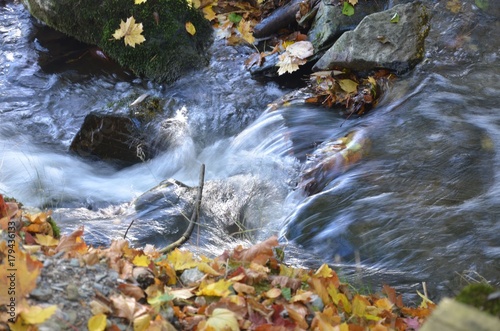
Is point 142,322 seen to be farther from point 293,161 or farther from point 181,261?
point 293,161

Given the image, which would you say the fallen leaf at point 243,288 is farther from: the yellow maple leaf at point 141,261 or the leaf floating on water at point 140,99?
the leaf floating on water at point 140,99

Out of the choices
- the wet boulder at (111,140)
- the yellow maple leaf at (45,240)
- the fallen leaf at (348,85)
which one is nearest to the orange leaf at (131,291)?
the yellow maple leaf at (45,240)

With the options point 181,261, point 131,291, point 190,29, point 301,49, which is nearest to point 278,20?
point 301,49

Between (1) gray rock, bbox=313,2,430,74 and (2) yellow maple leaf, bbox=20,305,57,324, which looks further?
(1) gray rock, bbox=313,2,430,74

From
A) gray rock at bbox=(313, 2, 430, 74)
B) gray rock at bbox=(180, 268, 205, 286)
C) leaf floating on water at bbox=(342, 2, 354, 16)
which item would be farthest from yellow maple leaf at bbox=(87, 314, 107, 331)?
leaf floating on water at bbox=(342, 2, 354, 16)

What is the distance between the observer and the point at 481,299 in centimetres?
152

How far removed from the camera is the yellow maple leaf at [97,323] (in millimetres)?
2328

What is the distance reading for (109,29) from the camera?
6.66m

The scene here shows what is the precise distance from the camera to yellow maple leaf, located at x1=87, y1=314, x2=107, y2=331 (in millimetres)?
2328

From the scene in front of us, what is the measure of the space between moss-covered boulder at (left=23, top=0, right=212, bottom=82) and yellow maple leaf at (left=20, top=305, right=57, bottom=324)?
4.63m

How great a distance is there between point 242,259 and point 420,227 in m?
1.59

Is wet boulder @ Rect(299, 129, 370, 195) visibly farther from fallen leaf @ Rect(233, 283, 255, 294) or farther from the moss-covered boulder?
the moss-covered boulder

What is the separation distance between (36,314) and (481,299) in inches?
63.4

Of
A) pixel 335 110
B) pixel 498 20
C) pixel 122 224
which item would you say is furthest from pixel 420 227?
pixel 498 20
